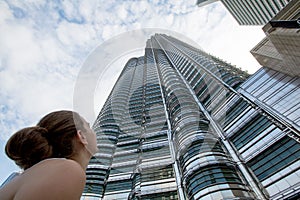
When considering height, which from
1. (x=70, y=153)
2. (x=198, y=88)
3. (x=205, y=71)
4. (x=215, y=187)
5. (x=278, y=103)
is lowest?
(x=70, y=153)

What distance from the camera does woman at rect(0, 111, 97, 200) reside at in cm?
106

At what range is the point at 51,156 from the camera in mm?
1538

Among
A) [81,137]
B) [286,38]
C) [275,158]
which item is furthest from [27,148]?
[286,38]

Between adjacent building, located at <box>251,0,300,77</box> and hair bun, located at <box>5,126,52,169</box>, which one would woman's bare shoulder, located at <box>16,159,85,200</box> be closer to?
hair bun, located at <box>5,126,52,169</box>

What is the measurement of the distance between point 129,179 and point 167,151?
752 centimetres

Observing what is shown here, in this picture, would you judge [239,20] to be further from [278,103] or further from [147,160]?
[147,160]

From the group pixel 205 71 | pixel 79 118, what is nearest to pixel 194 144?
pixel 79 118

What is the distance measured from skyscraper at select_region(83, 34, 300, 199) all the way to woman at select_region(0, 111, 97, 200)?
18.8 m

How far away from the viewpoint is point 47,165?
119cm

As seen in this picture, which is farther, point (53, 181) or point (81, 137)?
point (81, 137)

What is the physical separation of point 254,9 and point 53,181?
65.4 m

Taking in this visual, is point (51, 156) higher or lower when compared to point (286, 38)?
lower

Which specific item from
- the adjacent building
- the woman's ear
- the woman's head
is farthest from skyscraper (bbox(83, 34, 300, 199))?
the woman's head

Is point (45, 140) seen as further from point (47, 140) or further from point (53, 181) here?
point (53, 181)
